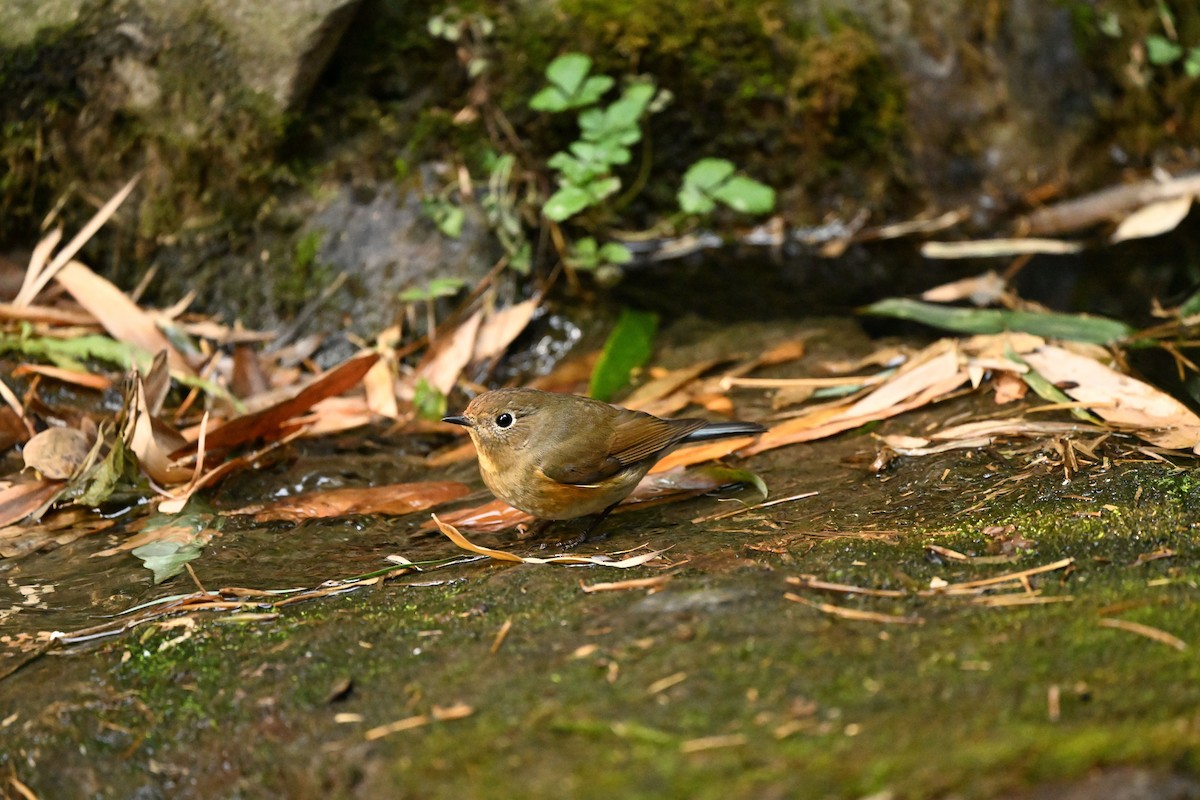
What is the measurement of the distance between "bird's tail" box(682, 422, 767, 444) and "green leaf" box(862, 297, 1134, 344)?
1.60m

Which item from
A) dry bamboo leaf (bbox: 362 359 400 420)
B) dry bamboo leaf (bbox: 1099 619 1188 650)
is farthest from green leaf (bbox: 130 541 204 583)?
dry bamboo leaf (bbox: 1099 619 1188 650)

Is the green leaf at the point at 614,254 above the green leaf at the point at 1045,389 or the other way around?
above

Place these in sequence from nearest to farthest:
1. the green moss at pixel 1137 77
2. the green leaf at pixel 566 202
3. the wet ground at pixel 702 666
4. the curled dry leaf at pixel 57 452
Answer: the wet ground at pixel 702 666
the curled dry leaf at pixel 57 452
the green leaf at pixel 566 202
the green moss at pixel 1137 77

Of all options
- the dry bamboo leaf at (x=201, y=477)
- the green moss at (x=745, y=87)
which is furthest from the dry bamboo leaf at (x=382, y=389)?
the green moss at (x=745, y=87)

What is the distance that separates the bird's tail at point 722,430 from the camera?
4.30m

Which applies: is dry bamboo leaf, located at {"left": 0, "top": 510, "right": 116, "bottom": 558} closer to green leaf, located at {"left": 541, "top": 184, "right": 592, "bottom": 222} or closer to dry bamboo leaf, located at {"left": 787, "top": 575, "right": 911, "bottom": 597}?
dry bamboo leaf, located at {"left": 787, "top": 575, "right": 911, "bottom": 597}

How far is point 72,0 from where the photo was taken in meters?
5.64

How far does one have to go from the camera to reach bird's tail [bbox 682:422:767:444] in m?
4.30

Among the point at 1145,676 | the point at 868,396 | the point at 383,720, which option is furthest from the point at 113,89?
the point at 1145,676

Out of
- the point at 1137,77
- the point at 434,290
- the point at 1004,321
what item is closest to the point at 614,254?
the point at 434,290

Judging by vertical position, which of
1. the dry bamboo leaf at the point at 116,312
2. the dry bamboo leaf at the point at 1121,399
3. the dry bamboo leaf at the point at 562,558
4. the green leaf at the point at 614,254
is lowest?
the dry bamboo leaf at the point at 1121,399

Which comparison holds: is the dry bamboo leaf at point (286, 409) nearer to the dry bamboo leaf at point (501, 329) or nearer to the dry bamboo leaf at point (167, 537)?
the dry bamboo leaf at point (167, 537)

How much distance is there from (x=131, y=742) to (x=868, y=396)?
3159 millimetres

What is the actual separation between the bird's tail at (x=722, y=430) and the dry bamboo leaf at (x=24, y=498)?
2438mm
